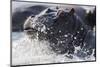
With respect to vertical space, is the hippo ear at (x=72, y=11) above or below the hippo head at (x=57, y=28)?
above

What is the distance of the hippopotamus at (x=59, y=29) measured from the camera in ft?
7.31

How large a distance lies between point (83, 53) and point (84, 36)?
222 mm

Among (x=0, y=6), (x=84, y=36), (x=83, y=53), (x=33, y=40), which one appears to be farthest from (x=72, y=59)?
(x=0, y=6)

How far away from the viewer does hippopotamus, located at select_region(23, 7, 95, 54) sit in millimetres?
2229

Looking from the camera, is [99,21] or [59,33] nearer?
[59,33]

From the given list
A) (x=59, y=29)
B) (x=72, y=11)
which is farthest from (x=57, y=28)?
(x=72, y=11)

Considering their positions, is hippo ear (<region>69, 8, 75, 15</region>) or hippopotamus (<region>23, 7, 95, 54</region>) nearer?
hippopotamus (<region>23, 7, 95, 54</region>)

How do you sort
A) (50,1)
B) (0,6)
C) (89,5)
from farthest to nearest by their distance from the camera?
(89,5) → (50,1) → (0,6)

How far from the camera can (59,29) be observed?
7.61ft

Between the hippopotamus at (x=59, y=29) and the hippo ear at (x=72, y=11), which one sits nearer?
the hippopotamus at (x=59, y=29)

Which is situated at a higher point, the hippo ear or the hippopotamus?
the hippo ear

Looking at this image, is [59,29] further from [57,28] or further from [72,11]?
[72,11]

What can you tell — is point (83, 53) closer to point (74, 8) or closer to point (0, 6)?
point (74, 8)

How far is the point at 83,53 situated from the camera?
2424mm
